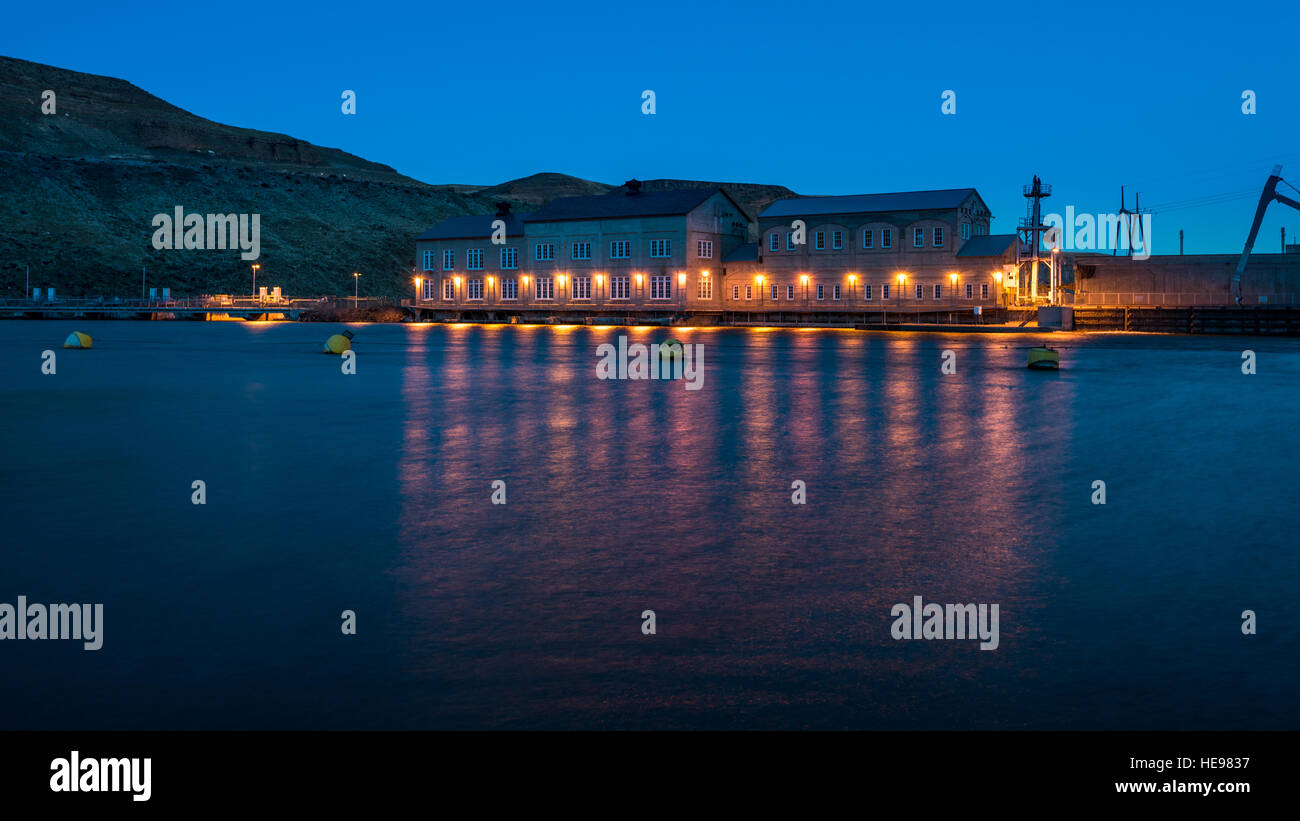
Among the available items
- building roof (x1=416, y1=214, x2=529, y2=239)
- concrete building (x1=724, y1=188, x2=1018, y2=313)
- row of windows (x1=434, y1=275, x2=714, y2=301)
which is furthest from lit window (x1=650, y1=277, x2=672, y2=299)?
building roof (x1=416, y1=214, x2=529, y2=239)

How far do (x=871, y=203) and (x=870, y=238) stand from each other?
276 cm

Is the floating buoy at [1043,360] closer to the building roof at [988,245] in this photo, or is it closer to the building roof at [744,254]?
the building roof at [988,245]

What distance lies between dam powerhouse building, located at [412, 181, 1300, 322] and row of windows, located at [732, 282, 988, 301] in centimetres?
10

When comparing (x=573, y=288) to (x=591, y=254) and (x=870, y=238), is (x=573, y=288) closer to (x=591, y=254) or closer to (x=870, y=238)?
(x=591, y=254)

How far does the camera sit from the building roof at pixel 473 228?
294ft

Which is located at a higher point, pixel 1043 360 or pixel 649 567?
pixel 1043 360

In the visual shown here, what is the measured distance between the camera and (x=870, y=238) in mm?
76125

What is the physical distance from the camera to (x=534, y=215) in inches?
3509

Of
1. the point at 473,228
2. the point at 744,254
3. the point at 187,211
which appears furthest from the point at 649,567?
the point at 187,211

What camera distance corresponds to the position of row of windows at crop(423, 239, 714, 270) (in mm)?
81188

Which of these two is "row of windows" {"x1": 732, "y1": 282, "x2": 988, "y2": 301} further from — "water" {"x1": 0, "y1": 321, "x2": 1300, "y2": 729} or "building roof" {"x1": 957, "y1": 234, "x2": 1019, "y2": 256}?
"water" {"x1": 0, "y1": 321, "x2": 1300, "y2": 729}

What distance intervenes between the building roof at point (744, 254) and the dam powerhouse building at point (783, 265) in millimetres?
177
